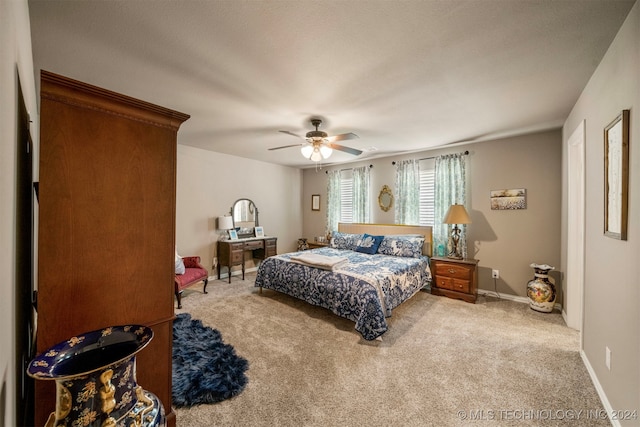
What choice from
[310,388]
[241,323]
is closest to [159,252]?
[310,388]

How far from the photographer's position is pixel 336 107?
283 centimetres

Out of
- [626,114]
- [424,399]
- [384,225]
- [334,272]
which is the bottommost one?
[424,399]

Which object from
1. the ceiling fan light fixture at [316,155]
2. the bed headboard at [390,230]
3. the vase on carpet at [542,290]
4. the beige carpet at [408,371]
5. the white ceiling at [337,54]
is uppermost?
the white ceiling at [337,54]

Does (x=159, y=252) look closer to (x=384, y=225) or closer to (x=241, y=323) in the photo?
(x=241, y=323)

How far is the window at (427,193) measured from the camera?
15.5 feet

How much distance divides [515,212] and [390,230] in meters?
2.01

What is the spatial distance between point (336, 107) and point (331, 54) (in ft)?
3.09

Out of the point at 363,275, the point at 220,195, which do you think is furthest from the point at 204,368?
the point at 220,195

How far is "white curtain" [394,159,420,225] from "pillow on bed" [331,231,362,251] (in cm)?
93

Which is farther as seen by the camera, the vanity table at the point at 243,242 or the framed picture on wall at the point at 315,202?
the framed picture on wall at the point at 315,202


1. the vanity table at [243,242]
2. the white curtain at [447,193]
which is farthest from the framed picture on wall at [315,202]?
the white curtain at [447,193]

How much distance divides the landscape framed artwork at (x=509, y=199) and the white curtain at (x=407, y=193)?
1.22m

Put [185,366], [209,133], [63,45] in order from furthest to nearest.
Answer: [209,133] → [185,366] → [63,45]

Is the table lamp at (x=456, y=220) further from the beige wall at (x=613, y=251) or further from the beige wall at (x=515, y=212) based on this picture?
the beige wall at (x=613, y=251)
